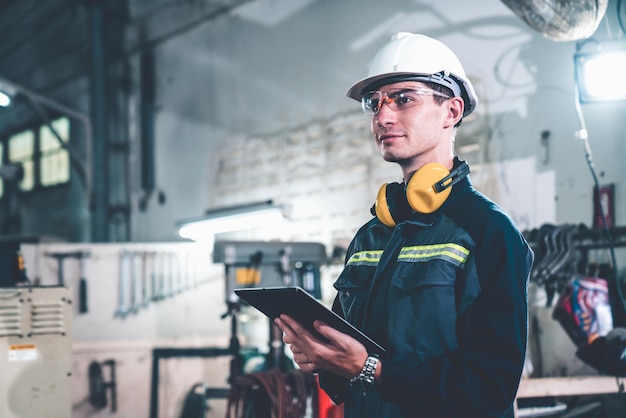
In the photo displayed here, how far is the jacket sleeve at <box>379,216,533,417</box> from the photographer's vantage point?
4.45 ft

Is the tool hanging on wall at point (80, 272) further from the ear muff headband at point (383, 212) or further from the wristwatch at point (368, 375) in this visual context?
the wristwatch at point (368, 375)

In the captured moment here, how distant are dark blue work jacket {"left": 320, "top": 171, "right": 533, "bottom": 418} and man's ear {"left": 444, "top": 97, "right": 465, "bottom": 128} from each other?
0.17 meters

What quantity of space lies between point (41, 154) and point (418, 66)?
23.9ft

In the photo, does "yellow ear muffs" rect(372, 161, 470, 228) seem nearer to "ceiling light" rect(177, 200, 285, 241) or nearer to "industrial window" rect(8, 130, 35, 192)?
"ceiling light" rect(177, 200, 285, 241)

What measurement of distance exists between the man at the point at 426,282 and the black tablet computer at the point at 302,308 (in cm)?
2

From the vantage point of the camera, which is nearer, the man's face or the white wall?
the man's face

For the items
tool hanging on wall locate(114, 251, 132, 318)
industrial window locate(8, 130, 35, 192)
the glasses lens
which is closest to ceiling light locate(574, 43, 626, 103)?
the glasses lens

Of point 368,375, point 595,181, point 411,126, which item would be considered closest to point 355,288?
point 368,375

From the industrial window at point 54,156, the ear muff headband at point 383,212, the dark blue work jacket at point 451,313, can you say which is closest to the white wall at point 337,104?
the industrial window at point 54,156

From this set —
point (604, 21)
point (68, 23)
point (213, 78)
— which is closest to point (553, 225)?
point (604, 21)

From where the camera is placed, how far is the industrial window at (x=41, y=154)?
7.66 metres

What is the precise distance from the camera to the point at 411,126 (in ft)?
5.32

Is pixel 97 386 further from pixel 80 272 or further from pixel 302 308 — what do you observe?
pixel 302 308

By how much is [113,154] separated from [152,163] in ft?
1.89
